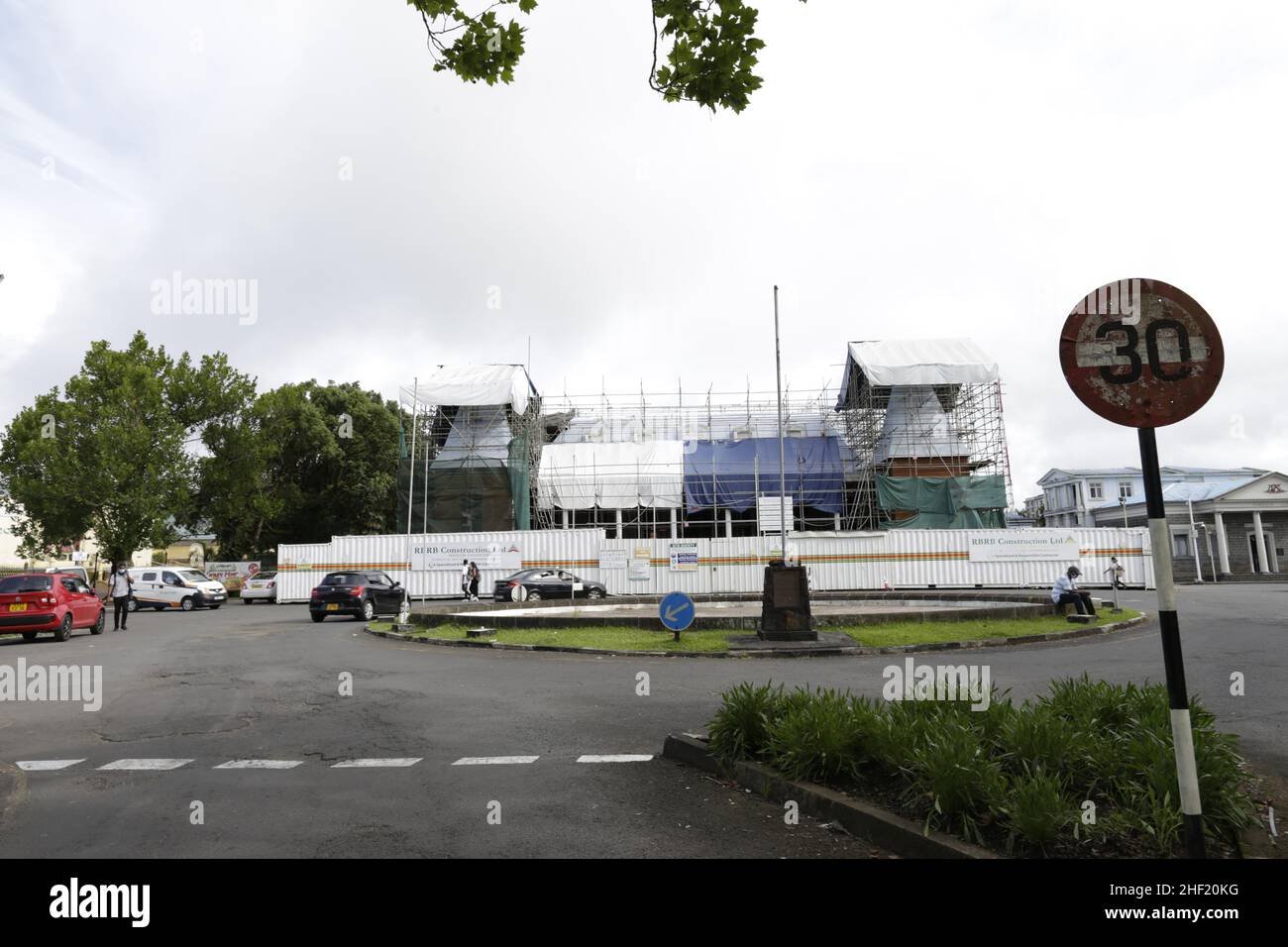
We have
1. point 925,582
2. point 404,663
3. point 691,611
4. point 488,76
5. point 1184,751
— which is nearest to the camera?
point 1184,751

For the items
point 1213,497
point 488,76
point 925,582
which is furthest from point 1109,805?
point 1213,497

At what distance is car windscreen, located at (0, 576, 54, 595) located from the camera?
1711 centimetres

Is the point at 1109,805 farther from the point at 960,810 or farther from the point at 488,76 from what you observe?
the point at 488,76

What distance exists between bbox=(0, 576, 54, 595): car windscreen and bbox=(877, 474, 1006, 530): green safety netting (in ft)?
101

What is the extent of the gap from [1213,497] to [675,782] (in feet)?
167

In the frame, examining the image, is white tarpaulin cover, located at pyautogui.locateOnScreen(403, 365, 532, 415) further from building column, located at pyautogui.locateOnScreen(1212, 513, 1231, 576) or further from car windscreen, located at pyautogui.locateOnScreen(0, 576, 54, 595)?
building column, located at pyautogui.locateOnScreen(1212, 513, 1231, 576)

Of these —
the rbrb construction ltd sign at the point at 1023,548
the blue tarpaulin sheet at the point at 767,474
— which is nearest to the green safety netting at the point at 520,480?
the blue tarpaulin sheet at the point at 767,474

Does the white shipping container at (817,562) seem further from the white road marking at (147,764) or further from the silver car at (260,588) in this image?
the white road marking at (147,764)

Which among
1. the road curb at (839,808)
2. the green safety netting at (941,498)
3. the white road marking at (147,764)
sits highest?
the green safety netting at (941,498)

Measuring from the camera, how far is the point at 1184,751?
3.55 m

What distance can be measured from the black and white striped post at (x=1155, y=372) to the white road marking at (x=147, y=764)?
22.2 ft

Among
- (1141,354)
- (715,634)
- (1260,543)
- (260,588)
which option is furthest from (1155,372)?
(1260,543)

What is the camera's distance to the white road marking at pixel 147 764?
628 centimetres

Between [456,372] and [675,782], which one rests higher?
[456,372]
